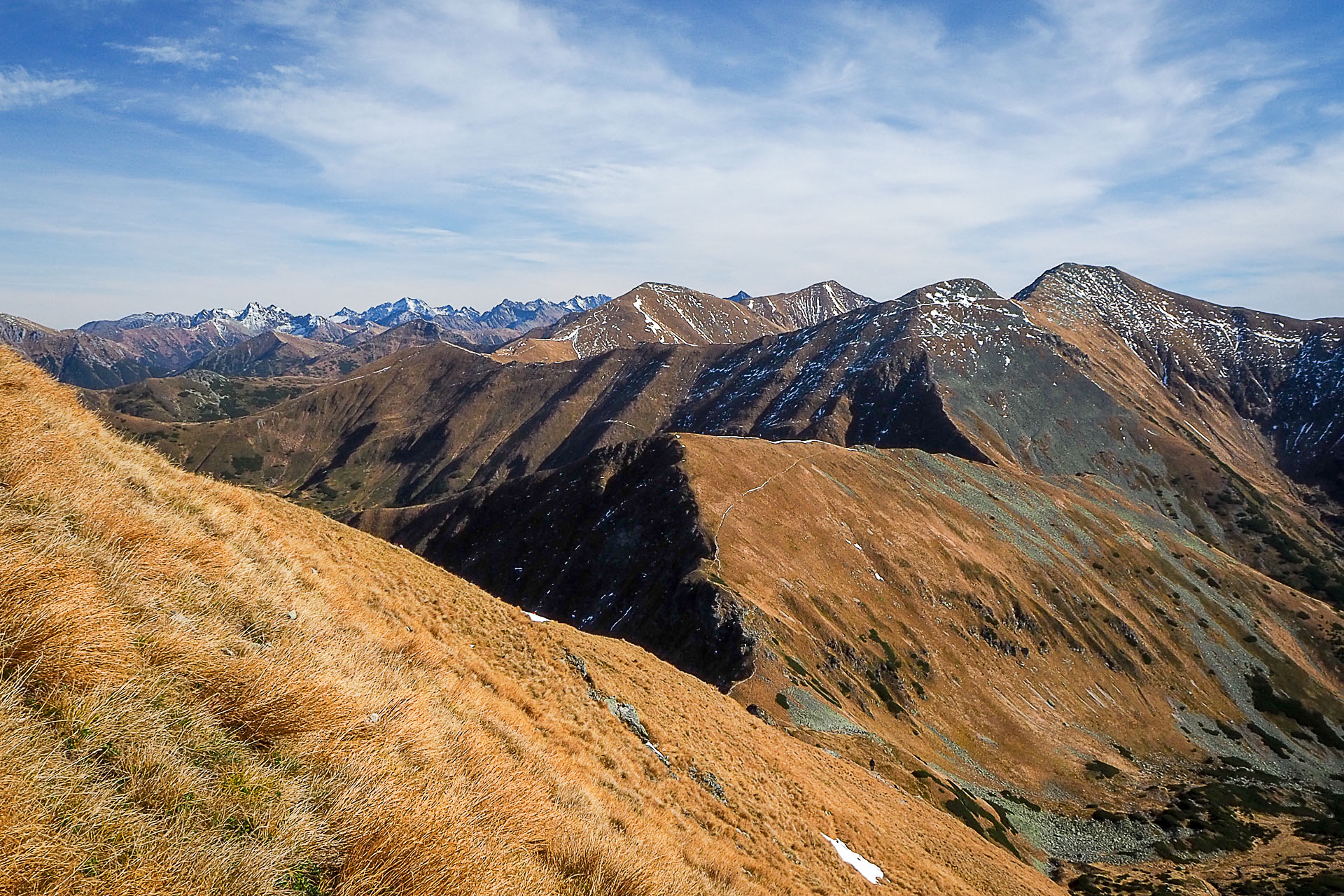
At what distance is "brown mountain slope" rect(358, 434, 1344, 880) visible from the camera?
58594mm

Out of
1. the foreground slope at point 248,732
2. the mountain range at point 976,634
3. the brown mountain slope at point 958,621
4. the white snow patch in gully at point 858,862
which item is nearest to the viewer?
the foreground slope at point 248,732

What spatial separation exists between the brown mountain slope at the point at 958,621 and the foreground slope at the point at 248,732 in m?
34.7

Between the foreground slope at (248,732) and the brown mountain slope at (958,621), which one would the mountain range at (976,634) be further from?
the foreground slope at (248,732)

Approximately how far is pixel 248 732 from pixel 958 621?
84968 mm

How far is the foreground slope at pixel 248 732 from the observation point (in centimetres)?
457

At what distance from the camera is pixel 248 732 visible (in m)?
6.34

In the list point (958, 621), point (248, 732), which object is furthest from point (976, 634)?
point (248, 732)

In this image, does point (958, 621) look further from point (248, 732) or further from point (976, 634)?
point (248, 732)

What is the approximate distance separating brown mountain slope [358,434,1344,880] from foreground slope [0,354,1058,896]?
114 feet

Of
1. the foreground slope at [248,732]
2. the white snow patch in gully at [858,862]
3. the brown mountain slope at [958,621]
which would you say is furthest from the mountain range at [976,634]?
the foreground slope at [248,732]

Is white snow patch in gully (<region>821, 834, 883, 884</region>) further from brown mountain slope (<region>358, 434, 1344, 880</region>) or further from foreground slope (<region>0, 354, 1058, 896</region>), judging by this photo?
brown mountain slope (<region>358, 434, 1344, 880</region>)

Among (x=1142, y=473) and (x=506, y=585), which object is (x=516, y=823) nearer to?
(x=506, y=585)

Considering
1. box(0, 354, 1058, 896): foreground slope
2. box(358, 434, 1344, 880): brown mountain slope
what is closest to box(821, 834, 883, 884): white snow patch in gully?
box(0, 354, 1058, 896): foreground slope

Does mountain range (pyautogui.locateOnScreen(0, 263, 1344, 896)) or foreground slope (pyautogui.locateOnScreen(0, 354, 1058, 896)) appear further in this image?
mountain range (pyautogui.locateOnScreen(0, 263, 1344, 896))
